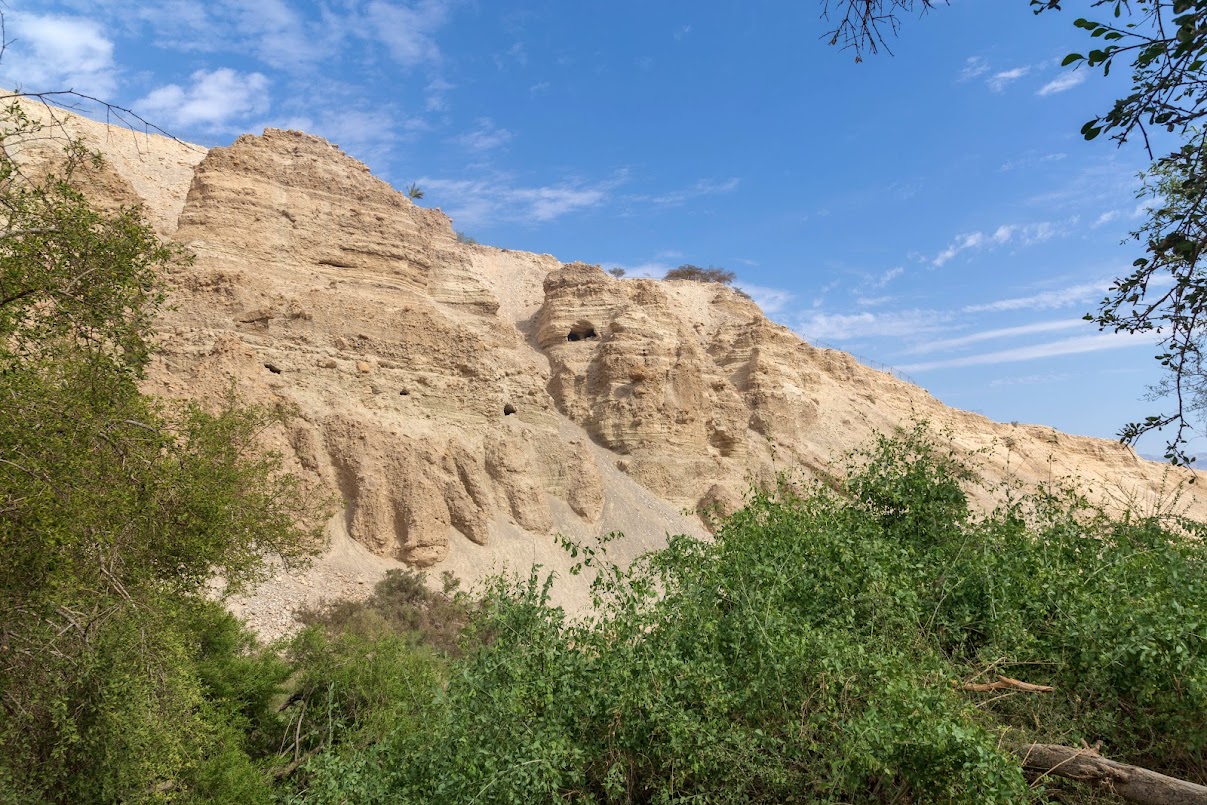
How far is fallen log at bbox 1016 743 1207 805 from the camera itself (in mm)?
4246

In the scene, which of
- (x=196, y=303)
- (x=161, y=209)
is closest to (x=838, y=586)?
(x=196, y=303)

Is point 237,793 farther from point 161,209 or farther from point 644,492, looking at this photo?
point 161,209

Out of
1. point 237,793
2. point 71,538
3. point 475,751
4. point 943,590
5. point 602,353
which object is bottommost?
point 237,793

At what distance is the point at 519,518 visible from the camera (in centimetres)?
2731

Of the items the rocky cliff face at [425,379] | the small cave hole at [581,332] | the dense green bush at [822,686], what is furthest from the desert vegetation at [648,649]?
the small cave hole at [581,332]

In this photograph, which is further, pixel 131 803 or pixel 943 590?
pixel 131 803

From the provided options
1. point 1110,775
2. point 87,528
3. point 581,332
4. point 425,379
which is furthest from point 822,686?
point 581,332

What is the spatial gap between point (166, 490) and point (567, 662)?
5.23 meters

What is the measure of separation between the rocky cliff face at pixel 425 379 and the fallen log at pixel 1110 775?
12.1 metres

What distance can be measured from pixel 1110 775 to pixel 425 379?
81.3 feet

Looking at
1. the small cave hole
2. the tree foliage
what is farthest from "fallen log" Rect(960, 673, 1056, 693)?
the small cave hole

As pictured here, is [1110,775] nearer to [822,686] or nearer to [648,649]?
[822,686]

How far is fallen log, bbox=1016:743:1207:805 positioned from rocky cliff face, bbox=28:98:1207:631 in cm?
1208

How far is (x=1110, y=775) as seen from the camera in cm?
452
